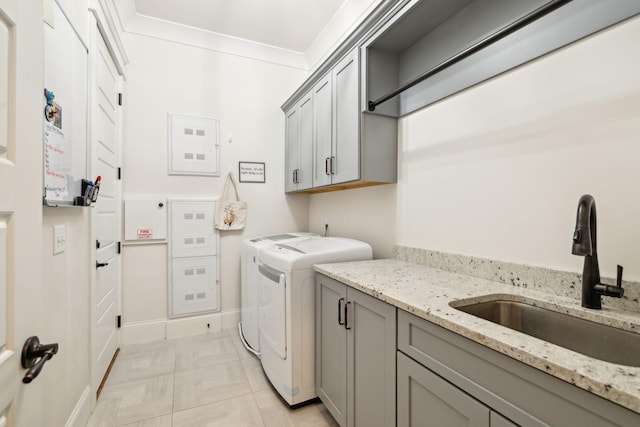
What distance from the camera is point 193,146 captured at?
287 centimetres

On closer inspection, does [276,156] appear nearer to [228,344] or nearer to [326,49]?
[326,49]

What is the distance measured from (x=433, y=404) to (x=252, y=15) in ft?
10.5

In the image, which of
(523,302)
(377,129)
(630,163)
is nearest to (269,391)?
(523,302)

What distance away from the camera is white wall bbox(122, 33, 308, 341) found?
2.69 metres

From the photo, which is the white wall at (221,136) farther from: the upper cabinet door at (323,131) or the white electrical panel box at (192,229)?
the upper cabinet door at (323,131)

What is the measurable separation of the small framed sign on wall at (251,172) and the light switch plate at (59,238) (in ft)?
5.84

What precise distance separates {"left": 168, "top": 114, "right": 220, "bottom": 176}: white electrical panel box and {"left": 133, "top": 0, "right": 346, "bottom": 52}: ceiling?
0.91m

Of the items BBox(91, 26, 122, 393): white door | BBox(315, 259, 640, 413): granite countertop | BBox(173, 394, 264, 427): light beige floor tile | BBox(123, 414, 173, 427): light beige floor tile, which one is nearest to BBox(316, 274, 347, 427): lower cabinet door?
BBox(315, 259, 640, 413): granite countertop

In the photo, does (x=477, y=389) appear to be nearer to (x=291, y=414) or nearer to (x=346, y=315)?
(x=346, y=315)

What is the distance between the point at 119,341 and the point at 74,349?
1193 millimetres

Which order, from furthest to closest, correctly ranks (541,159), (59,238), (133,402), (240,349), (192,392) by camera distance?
(240,349) < (192,392) < (133,402) < (59,238) < (541,159)

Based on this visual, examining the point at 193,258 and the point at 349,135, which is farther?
the point at 193,258

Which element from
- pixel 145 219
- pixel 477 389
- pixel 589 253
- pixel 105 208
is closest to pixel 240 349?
pixel 145 219

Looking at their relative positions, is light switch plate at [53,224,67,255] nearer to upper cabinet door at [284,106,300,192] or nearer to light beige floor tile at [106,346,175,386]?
light beige floor tile at [106,346,175,386]
